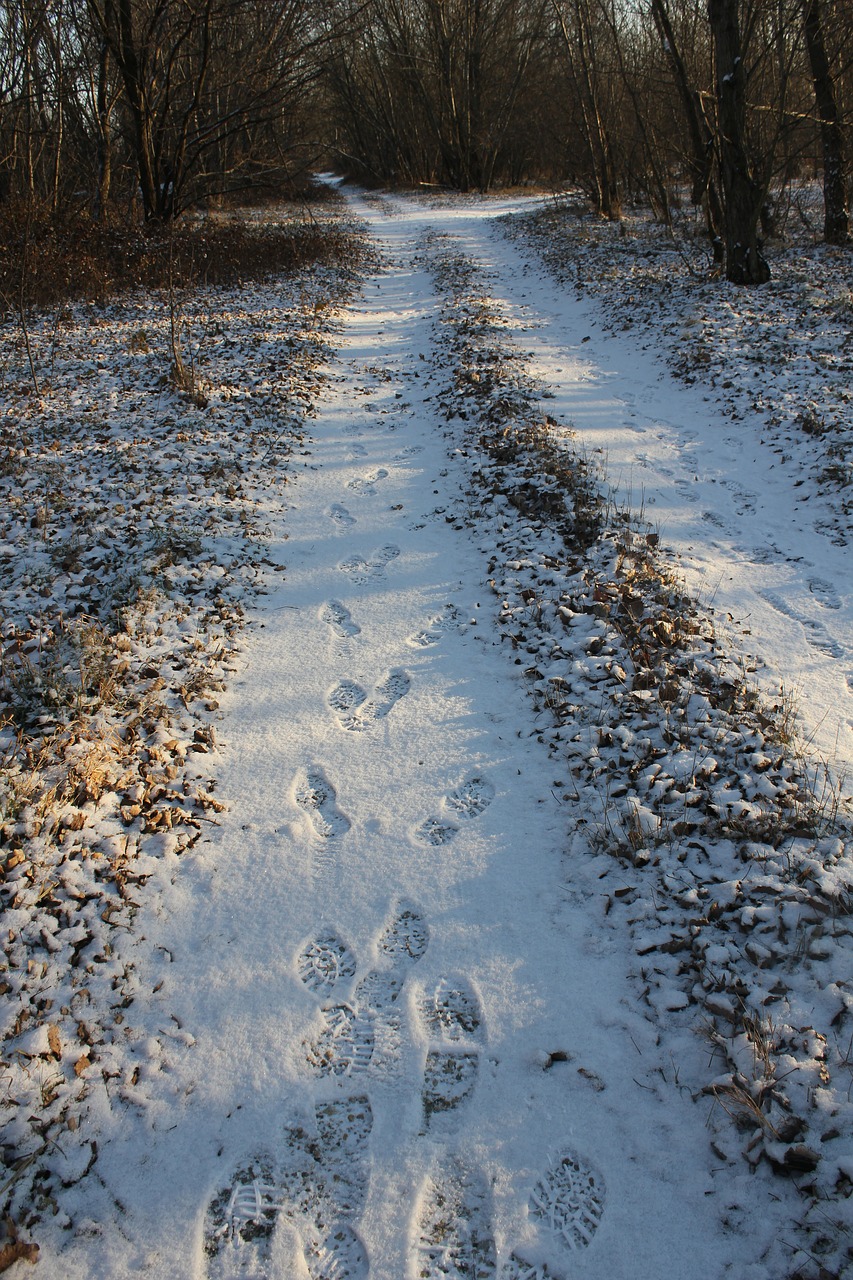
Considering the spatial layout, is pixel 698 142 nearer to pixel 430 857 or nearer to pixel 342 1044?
pixel 430 857

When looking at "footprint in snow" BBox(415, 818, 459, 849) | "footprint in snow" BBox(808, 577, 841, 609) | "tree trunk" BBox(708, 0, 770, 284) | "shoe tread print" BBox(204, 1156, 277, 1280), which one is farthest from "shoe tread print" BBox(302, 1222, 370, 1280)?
"tree trunk" BBox(708, 0, 770, 284)

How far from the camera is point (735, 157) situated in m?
10.7

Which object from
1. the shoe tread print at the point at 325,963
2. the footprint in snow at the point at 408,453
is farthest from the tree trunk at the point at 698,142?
the shoe tread print at the point at 325,963

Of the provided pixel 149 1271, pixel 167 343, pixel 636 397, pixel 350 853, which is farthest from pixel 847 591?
pixel 167 343

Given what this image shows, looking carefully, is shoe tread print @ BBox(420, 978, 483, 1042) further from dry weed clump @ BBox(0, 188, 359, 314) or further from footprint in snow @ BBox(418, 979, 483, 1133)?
dry weed clump @ BBox(0, 188, 359, 314)

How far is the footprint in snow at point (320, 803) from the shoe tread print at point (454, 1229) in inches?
57.6

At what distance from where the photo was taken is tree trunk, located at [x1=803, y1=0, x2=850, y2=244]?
11.1m

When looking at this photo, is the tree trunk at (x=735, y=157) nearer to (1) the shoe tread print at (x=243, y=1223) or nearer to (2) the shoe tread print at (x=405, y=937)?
(2) the shoe tread print at (x=405, y=937)

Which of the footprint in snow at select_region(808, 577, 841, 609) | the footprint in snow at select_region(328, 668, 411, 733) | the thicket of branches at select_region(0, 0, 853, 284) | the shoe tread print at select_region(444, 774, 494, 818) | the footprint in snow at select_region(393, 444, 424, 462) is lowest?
the shoe tread print at select_region(444, 774, 494, 818)

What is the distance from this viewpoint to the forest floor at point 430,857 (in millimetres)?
2023

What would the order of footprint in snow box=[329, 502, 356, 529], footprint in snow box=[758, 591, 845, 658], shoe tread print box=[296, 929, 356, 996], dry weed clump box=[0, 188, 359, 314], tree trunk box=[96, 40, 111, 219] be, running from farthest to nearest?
1. tree trunk box=[96, 40, 111, 219]
2. dry weed clump box=[0, 188, 359, 314]
3. footprint in snow box=[329, 502, 356, 529]
4. footprint in snow box=[758, 591, 845, 658]
5. shoe tread print box=[296, 929, 356, 996]

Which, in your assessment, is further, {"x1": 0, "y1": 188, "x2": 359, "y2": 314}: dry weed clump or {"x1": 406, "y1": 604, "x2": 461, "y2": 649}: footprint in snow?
{"x1": 0, "y1": 188, "x2": 359, "y2": 314}: dry weed clump

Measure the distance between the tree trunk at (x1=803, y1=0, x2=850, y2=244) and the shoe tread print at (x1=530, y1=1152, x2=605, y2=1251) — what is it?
14.0 m

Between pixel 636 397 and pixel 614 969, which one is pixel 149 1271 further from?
pixel 636 397
